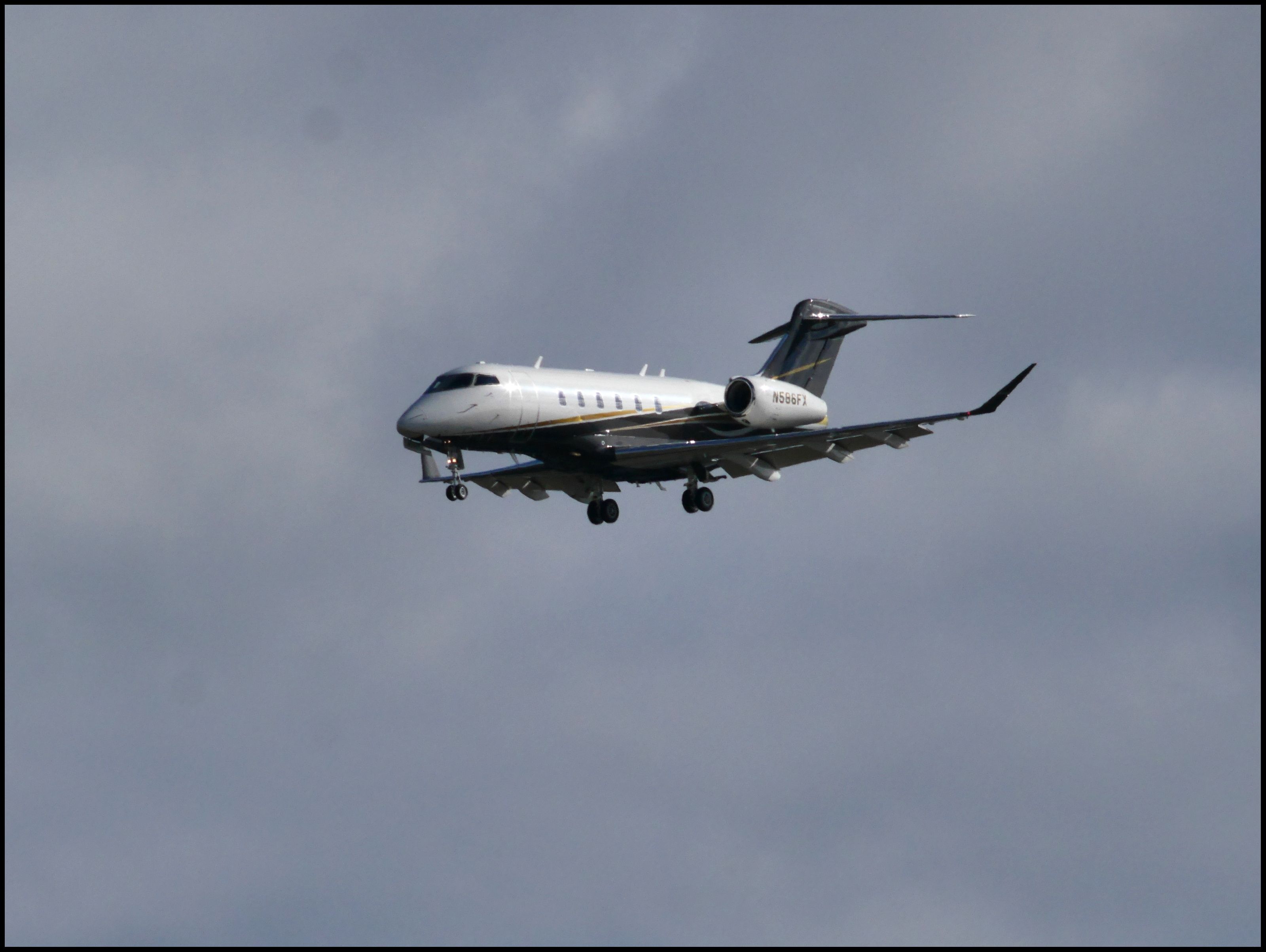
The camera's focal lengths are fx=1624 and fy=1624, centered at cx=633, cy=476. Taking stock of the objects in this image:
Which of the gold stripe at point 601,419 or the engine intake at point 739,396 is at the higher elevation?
the engine intake at point 739,396

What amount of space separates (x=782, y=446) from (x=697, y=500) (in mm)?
3119

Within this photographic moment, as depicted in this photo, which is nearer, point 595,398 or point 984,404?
point 984,404

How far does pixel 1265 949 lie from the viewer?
4641 centimetres

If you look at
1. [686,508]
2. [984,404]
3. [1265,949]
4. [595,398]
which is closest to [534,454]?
[595,398]

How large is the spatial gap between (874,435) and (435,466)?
11.2 metres

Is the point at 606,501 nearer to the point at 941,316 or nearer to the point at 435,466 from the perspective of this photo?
the point at 435,466

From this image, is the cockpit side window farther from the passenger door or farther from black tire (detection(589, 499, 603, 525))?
black tire (detection(589, 499, 603, 525))

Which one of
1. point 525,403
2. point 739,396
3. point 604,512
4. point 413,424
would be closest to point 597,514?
point 604,512

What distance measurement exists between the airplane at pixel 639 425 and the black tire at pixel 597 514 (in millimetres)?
43

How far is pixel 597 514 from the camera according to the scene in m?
43.9

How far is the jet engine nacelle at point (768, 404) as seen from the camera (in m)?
43.2

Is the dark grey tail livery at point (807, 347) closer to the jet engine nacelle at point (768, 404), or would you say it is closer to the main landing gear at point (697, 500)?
the jet engine nacelle at point (768, 404)

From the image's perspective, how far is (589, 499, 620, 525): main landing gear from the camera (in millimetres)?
43812

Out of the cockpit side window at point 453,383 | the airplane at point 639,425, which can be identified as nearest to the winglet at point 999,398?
the airplane at point 639,425
